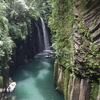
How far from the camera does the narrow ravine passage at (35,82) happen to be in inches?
403

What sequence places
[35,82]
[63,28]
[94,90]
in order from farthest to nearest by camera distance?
→ [35,82] → [63,28] → [94,90]

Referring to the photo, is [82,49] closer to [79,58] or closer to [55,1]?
[79,58]

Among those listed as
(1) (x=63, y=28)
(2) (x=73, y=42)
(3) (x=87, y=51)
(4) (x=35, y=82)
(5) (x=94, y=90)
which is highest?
(1) (x=63, y=28)

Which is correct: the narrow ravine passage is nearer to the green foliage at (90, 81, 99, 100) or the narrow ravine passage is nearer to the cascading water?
the cascading water

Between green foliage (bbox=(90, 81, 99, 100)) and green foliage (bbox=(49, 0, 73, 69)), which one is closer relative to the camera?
green foliage (bbox=(90, 81, 99, 100))

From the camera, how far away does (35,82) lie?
12883 millimetres

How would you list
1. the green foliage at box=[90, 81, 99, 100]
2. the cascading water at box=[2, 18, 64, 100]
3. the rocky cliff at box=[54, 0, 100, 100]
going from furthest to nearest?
the cascading water at box=[2, 18, 64, 100] → the green foliage at box=[90, 81, 99, 100] → the rocky cliff at box=[54, 0, 100, 100]

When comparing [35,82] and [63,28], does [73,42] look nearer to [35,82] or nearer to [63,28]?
[63,28]

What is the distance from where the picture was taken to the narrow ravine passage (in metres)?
10.2

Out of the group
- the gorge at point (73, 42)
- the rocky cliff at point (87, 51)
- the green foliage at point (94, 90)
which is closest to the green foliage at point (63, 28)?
the gorge at point (73, 42)

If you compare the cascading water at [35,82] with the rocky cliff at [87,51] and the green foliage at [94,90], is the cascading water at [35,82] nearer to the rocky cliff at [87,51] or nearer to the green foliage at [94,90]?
the rocky cliff at [87,51]

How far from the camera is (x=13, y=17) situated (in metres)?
14.7

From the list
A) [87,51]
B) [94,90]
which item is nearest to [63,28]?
[87,51]

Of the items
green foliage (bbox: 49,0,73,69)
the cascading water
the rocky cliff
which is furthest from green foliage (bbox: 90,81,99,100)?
the cascading water
